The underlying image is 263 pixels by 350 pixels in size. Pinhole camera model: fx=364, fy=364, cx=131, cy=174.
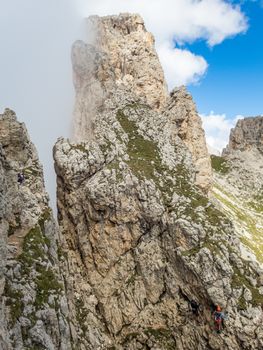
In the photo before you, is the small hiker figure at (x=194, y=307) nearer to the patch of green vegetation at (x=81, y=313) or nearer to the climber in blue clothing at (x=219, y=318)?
the climber in blue clothing at (x=219, y=318)

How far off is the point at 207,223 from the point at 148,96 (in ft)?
154

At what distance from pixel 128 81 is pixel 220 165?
62.9 m

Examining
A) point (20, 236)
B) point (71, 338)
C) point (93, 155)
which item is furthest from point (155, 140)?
point (71, 338)

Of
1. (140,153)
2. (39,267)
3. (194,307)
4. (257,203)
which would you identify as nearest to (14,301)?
(39,267)

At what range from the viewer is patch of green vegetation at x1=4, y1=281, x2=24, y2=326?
28.9m

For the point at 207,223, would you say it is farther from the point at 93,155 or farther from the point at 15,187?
the point at 15,187

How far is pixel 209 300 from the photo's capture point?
42781 millimetres

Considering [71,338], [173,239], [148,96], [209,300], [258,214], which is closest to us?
[71,338]

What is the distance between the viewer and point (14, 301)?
29984mm

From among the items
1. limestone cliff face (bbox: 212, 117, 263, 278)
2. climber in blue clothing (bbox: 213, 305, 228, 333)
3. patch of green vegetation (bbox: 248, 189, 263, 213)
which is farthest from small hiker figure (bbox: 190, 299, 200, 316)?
patch of green vegetation (bbox: 248, 189, 263, 213)

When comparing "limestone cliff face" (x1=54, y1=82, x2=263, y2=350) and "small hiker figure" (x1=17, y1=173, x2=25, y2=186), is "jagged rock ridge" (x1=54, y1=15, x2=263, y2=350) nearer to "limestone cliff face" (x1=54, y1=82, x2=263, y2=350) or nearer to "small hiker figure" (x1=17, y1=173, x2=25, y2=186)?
"limestone cliff face" (x1=54, y1=82, x2=263, y2=350)

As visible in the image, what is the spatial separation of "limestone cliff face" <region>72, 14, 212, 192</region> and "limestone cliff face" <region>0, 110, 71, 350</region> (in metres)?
20.4

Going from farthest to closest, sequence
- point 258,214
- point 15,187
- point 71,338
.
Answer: point 258,214, point 15,187, point 71,338

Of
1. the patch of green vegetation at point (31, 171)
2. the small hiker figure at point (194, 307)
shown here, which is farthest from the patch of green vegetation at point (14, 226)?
the small hiker figure at point (194, 307)
